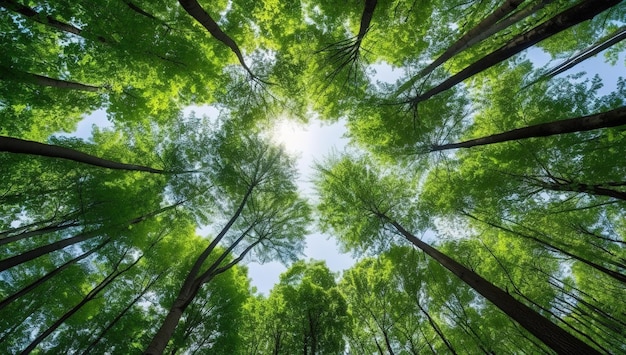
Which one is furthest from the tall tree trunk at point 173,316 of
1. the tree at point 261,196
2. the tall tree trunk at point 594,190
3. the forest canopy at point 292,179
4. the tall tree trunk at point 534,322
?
the tall tree trunk at point 594,190

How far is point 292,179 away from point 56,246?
7.72 meters

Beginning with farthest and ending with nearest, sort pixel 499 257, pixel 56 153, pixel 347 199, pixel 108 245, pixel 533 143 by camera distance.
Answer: pixel 499 257 → pixel 347 199 → pixel 108 245 → pixel 533 143 → pixel 56 153

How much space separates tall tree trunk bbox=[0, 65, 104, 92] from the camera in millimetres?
5051

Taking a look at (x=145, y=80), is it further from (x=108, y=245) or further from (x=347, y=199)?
(x=347, y=199)

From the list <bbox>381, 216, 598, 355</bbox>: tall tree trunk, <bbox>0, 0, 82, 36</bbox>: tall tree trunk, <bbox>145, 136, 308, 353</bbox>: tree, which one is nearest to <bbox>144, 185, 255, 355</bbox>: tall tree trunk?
<bbox>145, 136, 308, 353</bbox>: tree

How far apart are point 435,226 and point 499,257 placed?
3644mm

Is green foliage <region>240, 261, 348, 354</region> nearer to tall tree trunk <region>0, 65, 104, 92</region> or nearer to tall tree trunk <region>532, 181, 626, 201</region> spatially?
tall tree trunk <region>532, 181, 626, 201</region>

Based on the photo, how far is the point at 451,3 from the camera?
7766mm

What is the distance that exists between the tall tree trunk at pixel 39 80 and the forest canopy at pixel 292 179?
7 cm

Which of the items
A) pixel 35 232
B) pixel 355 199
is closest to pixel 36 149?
pixel 35 232

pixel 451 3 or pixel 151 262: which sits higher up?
pixel 451 3

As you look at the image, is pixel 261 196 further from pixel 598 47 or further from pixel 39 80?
pixel 598 47

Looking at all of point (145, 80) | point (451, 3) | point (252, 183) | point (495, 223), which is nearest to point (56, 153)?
point (145, 80)

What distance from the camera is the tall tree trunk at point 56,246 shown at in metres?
6.41
